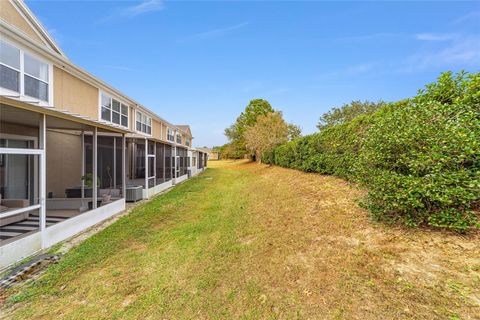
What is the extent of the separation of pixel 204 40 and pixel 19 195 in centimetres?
1269

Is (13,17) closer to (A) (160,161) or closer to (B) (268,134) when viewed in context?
(A) (160,161)

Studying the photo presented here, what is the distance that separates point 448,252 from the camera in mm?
3088

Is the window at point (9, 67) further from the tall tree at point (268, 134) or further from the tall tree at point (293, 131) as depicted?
the tall tree at point (293, 131)

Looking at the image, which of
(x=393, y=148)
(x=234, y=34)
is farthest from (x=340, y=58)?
(x=393, y=148)

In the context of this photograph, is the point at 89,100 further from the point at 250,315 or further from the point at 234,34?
the point at 250,315

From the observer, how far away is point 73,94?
28.1ft

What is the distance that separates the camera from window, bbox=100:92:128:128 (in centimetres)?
1076

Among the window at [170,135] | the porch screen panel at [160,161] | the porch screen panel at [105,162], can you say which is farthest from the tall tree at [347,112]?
the porch screen panel at [105,162]

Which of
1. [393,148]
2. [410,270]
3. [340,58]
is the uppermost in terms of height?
[340,58]

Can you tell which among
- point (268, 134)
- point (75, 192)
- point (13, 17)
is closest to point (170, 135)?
point (268, 134)

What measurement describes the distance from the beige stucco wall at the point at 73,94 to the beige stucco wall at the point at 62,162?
4.26 feet

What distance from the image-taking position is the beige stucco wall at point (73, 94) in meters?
7.75

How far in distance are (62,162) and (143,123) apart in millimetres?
6556

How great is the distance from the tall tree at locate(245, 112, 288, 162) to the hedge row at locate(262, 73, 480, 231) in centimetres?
2051
